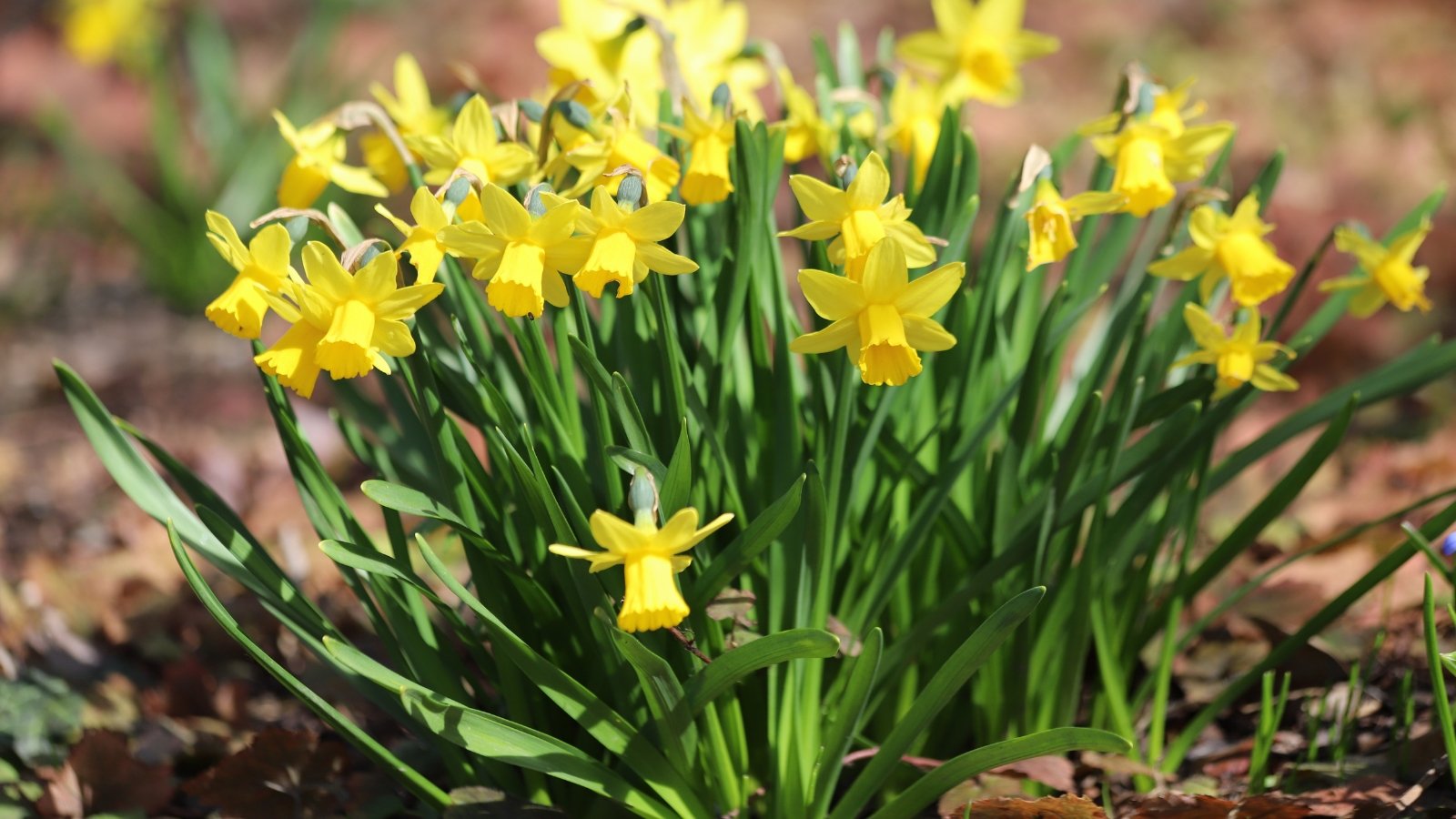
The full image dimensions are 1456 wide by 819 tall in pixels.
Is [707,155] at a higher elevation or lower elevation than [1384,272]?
higher

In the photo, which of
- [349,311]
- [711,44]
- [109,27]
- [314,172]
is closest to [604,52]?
→ [711,44]

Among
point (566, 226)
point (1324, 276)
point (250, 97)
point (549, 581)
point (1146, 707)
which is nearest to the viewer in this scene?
point (566, 226)

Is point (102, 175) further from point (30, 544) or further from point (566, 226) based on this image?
point (566, 226)

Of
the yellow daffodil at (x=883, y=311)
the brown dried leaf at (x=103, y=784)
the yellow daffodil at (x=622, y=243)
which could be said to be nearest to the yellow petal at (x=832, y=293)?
the yellow daffodil at (x=883, y=311)

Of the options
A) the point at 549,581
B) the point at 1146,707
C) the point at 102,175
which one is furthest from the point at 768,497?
the point at 102,175

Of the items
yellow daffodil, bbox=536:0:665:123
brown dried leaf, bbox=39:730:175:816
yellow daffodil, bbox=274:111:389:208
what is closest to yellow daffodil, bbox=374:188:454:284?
yellow daffodil, bbox=274:111:389:208

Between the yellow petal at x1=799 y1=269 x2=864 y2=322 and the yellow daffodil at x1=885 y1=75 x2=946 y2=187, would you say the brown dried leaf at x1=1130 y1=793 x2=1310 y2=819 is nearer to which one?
the yellow petal at x1=799 y1=269 x2=864 y2=322

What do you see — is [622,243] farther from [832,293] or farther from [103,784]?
[103,784]
